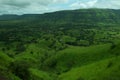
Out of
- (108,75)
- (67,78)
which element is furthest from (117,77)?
(67,78)

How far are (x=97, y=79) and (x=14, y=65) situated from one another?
51.1m

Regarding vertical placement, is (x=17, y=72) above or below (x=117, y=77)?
above

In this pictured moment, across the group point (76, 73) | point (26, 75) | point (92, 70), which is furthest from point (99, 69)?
point (26, 75)

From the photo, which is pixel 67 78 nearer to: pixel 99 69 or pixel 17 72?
pixel 99 69

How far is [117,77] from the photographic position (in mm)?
132500

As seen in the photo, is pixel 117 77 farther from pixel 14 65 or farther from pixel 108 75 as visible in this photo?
pixel 14 65

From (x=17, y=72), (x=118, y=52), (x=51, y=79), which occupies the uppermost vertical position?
(x=17, y=72)

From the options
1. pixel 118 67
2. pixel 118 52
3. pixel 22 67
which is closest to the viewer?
pixel 22 67

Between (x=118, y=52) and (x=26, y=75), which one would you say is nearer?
(x=26, y=75)

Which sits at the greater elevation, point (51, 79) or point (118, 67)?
point (118, 67)

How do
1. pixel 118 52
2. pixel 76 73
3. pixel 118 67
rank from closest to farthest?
pixel 118 67, pixel 76 73, pixel 118 52

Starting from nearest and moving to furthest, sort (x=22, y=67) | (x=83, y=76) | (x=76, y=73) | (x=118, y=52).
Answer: (x=22, y=67) < (x=83, y=76) < (x=76, y=73) < (x=118, y=52)

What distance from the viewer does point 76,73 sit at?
185250 millimetres

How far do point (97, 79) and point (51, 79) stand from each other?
141 feet
